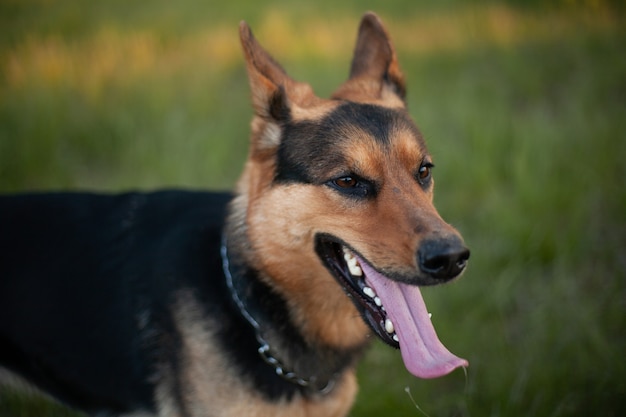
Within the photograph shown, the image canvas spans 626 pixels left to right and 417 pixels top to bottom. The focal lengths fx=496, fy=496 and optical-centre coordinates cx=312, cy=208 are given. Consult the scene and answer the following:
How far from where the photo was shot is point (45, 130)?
218 inches

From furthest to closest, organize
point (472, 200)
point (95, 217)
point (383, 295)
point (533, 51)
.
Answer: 1. point (533, 51)
2. point (472, 200)
3. point (95, 217)
4. point (383, 295)

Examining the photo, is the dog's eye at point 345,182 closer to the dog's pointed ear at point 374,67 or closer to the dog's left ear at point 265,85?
the dog's left ear at point 265,85

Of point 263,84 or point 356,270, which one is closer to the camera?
point 356,270

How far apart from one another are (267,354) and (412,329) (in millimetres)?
738

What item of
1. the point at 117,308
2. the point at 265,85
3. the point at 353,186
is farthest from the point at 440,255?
the point at 117,308

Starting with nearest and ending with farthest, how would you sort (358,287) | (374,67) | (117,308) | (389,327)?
(389,327) < (358,287) < (117,308) < (374,67)

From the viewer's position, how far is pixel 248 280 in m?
2.57

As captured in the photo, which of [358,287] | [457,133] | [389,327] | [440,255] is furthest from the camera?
[457,133]

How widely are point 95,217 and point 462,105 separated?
4611 millimetres

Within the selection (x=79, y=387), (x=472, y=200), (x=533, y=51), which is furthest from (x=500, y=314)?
(x=533, y=51)

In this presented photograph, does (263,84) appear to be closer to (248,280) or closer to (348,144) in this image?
(348,144)

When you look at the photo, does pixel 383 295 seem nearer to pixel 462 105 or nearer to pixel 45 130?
pixel 462 105

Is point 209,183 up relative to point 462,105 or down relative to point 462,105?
down

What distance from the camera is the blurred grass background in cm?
350
